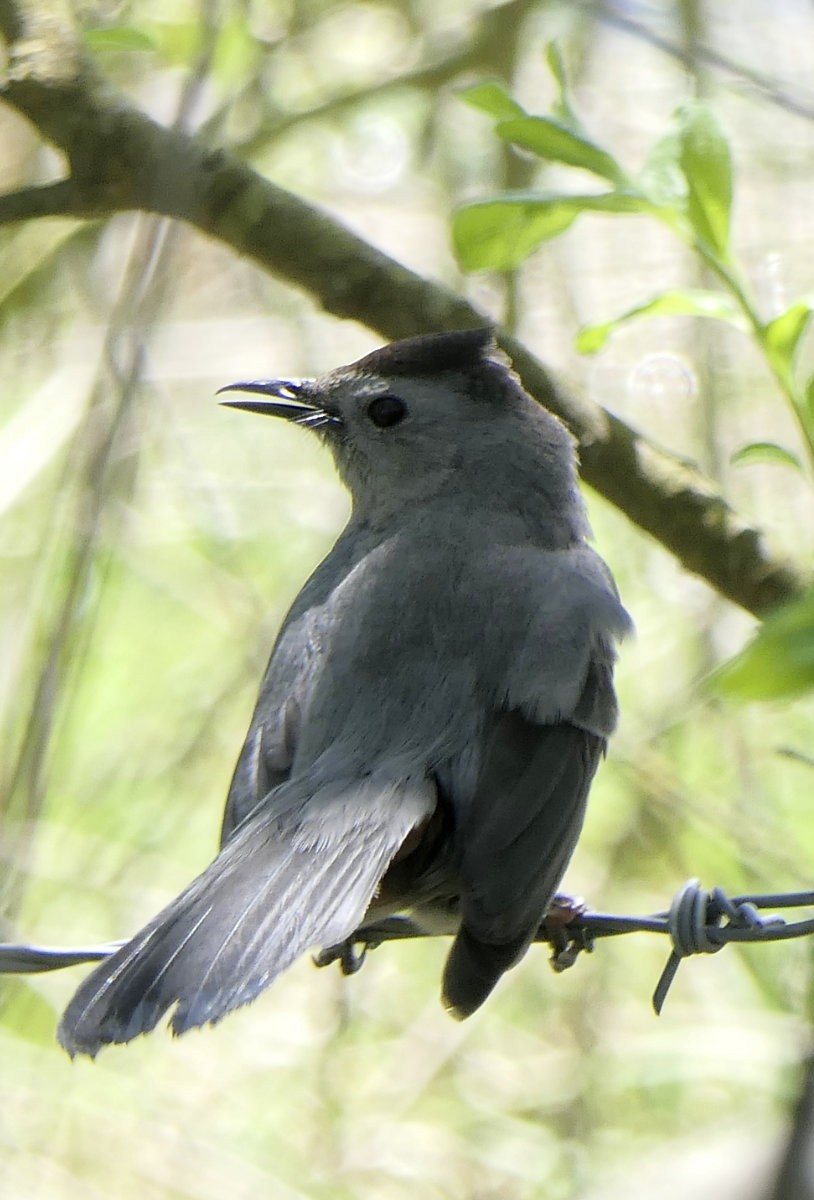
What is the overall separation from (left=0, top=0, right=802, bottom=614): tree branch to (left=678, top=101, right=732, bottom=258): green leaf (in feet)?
1.84

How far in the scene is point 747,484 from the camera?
4668mm

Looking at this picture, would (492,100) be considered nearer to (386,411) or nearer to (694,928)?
(386,411)

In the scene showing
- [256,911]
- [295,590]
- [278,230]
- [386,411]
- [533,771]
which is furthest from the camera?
[295,590]

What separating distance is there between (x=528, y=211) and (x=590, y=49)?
254cm

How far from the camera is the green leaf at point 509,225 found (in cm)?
233

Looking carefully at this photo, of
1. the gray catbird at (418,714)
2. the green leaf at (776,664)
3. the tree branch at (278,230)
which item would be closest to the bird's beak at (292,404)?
the gray catbird at (418,714)

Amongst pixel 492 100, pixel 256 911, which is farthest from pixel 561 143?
pixel 256 911

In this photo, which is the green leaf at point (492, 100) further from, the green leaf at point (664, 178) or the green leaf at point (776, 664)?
the green leaf at point (776, 664)

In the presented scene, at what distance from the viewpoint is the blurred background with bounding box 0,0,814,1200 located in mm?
4449

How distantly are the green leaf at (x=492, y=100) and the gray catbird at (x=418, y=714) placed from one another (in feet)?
2.05

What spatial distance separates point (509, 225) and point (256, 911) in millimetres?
1184

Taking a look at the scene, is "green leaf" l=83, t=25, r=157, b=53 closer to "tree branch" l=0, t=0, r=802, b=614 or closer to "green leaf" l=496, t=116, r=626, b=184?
"tree branch" l=0, t=0, r=802, b=614

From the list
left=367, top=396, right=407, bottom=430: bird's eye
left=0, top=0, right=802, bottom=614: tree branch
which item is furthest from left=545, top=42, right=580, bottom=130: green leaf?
left=367, top=396, right=407, bottom=430: bird's eye

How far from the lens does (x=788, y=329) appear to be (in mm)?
2203
